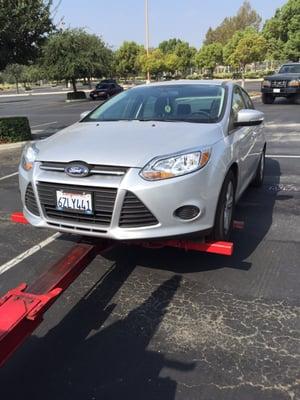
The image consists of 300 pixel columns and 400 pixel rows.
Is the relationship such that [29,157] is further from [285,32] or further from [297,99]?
[285,32]

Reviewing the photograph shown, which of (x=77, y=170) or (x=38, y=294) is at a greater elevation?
(x=77, y=170)

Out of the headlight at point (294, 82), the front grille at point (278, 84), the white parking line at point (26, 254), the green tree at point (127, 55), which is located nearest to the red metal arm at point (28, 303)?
the white parking line at point (26, 254)

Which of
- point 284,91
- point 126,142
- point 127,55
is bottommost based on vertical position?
point 284,91

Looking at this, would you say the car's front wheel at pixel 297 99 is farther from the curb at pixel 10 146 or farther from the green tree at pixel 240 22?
the green tree at pixel 240 22

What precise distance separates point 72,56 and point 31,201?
120 ft

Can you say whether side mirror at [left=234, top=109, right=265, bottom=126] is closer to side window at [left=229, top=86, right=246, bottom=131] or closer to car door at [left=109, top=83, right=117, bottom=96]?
side window at [left=229, top=86, right=246, bottom=131]

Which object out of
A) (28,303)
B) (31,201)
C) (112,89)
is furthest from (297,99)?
(28,303)

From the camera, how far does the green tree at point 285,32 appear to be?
5444 cm

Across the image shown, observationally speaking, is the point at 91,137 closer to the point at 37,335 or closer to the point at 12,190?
the point at 37,335

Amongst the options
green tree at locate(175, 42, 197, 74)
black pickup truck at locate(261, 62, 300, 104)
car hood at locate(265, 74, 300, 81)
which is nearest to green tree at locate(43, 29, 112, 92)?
black pickup truck at locate(261, 62, 300, 104)

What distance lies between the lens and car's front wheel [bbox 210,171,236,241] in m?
3.96

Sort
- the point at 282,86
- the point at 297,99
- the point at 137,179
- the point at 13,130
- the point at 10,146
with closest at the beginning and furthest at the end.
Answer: the point at 137,179
the point at 10,146
the point at 13,130
the point at 282,86
the point at 297,99

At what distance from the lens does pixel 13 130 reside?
13.0 metres

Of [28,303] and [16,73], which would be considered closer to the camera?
[28,303]
